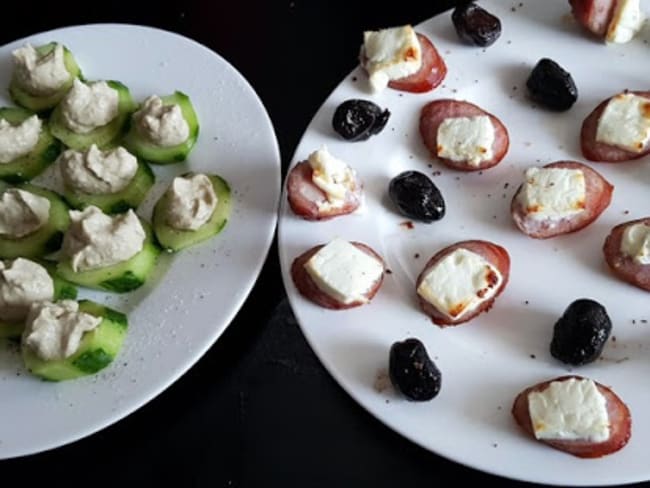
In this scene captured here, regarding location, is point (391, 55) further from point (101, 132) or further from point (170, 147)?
point (101, 132)

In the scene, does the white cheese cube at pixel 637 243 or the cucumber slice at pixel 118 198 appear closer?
the white cheese cube at pixel 637 243

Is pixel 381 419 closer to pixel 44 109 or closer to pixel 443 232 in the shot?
pixel 443 232

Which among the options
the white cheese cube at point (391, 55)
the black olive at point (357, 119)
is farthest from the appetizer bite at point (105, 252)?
the white cheese cube at point (391, 55)

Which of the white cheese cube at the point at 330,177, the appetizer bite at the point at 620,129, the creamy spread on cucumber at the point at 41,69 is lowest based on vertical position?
the creamy spread on cucumber at the point at 41,69

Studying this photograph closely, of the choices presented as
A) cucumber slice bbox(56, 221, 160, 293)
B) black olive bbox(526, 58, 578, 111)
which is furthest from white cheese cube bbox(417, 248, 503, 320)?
cucumber slice bbox(56, 221, 160, 293)

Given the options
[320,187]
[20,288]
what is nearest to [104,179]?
[20,288]

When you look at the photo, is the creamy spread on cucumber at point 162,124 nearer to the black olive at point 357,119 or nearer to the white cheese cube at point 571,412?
the black olive at point 357,119

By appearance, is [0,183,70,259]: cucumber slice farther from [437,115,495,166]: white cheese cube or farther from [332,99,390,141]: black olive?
[437,115,495,166]: white cheese cube

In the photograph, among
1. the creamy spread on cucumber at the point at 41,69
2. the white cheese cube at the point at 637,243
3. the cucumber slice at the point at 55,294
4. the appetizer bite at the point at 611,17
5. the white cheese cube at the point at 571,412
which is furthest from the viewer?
the creamy spread on cucumber at the point at 41,69
